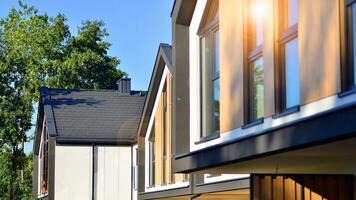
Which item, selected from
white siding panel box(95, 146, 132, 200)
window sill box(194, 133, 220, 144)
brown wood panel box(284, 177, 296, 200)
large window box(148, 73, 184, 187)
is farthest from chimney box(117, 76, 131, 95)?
brown wood panel box(284, 177, 296, 200)

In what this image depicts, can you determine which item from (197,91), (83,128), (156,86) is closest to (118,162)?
(83,128)

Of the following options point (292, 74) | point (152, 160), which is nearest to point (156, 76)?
point (152, 160)

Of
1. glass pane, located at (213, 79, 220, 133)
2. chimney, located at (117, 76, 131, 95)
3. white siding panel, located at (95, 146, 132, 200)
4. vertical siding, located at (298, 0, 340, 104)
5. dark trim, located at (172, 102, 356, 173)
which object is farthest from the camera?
chimney, located at (117, 76, 131, 95)

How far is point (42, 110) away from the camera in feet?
97.1

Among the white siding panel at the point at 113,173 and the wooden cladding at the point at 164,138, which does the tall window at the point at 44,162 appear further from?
the wooden cladding at the point at 164,138

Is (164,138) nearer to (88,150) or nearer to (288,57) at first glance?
(88,150)

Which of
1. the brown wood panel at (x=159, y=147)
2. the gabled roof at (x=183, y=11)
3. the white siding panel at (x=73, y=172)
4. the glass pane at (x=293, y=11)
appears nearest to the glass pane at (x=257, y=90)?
the glass pane at (x=293, y=11)

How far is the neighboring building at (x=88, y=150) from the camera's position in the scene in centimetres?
2592

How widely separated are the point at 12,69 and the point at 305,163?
29402 millimetres

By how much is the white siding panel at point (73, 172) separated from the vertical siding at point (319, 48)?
19.2m

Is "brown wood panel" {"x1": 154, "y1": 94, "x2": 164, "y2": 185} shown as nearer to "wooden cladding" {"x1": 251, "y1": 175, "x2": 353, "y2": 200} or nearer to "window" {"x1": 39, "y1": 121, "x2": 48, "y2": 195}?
"window" {"x1": 39, "y1": 121, "x2": 48, "y2": 195}

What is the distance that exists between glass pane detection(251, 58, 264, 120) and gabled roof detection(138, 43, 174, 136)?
10022 millimetres

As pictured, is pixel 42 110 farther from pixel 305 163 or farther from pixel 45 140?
pixel 305 163

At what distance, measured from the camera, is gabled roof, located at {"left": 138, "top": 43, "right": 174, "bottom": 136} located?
793 inches
